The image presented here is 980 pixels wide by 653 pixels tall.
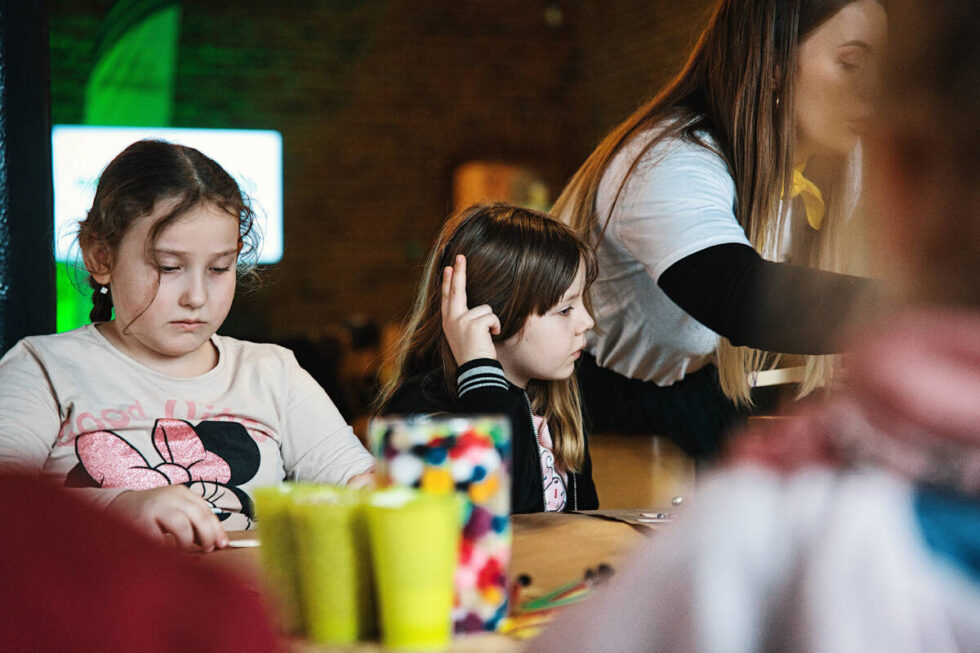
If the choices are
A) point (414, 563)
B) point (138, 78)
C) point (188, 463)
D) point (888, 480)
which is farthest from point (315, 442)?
point (138, 78)

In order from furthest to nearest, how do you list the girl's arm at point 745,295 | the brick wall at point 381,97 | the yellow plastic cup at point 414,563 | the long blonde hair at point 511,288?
the brick wall at point 381,97
the long blonde hair at point 511,288
the girl's arm at point 745,295
the yellow plastic cup at point 414,563

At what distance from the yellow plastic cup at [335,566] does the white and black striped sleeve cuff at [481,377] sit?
79 centimetres

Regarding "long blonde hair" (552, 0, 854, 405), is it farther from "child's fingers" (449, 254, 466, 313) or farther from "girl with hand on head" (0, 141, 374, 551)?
"girl with hand on head" (0, 141, 374, 551)

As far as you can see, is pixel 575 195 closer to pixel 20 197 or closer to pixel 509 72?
pixel 20 197

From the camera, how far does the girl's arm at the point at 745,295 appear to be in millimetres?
1439

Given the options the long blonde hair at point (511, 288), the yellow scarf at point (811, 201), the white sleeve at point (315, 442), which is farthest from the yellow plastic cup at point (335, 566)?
the yellow scarf at point (811, 201)

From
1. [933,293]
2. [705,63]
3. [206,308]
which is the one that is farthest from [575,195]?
[933,293]

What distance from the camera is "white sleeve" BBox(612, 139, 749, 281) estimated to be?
1.56m

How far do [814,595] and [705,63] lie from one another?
1.48 meters

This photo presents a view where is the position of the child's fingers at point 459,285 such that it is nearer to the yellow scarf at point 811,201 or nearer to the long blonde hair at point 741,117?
the long blonde hair at point 741,117

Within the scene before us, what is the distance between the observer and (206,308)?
60.2 inches

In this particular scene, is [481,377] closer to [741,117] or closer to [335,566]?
[741,117]

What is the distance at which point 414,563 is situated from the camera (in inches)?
25.2

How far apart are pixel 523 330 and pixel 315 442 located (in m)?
0.41
